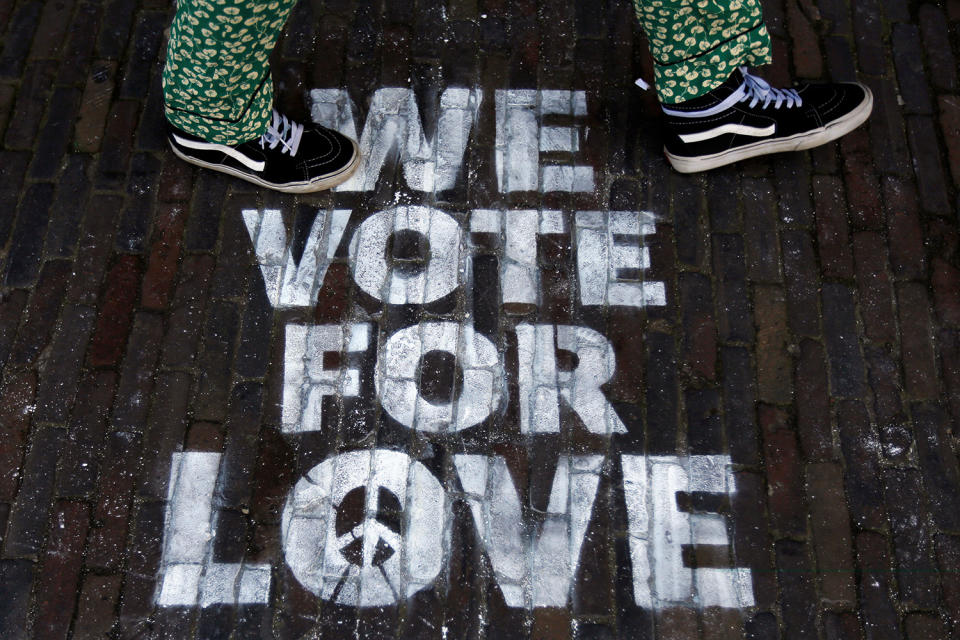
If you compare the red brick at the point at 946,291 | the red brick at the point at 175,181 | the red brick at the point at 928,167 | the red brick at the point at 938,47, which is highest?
the red brick at the point at 938,47

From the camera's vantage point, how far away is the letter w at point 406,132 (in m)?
3.46

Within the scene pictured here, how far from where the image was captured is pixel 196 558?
111 inches

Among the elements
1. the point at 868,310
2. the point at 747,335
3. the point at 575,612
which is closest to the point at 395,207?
the point at 747,335

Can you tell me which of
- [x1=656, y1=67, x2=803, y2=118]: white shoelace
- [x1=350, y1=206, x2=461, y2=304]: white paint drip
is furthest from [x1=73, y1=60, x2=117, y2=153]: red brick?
[x1=656, y1=67, x2=803, y2=118]: white shoelace

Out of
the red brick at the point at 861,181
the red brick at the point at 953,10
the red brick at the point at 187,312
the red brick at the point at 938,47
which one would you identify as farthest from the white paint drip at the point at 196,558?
the red brick at the point at 953,10

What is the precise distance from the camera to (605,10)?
384 centimetres

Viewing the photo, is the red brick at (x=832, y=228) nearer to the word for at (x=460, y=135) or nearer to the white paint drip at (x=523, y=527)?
the word for at (x=460, y=135)

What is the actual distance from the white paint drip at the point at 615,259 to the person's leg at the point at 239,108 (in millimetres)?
1156

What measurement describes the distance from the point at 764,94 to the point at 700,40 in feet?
1.93

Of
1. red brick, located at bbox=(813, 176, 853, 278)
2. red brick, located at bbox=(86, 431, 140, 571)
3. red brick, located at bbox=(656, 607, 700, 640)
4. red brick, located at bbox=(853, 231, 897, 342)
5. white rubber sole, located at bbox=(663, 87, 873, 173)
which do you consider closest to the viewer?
red brick, located at bbox=(656, 607, 700, 640)

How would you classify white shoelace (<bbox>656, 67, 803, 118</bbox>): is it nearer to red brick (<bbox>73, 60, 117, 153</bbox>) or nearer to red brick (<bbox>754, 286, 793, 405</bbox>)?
red brick (<bbox>754, 286, 793, 405</bbox>)

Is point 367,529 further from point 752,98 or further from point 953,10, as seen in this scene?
point 953,10

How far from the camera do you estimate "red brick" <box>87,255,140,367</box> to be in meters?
3.11

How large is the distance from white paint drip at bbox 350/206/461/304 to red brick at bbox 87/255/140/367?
38.6 inches
